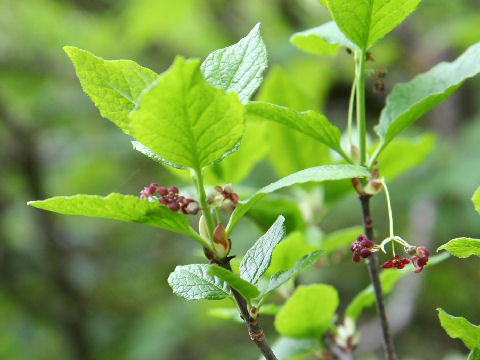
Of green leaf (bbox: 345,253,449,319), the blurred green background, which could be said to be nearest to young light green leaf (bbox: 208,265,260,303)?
green leaf (bbox: 345,253,449,319)

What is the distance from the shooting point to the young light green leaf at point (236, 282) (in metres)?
0.44

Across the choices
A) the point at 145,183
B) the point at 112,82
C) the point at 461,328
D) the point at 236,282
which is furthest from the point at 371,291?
the point at 145,183

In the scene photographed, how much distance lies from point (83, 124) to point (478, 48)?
325 centimetres

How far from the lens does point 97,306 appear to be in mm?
2881

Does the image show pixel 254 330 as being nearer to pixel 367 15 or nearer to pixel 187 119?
pixel 187 119

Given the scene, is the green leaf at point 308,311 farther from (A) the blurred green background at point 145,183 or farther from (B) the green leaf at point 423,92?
(A) the blurred green background at point 145,183

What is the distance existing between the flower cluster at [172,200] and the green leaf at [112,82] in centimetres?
7

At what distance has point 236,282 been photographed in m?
0.45

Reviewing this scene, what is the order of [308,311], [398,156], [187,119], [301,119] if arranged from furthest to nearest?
[398,156] < [308,311] < [301,119] < [187,119]

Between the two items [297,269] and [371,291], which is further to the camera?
[371,291]

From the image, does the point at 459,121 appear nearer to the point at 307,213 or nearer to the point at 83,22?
the point at 307,213

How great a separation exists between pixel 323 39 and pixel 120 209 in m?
0.31

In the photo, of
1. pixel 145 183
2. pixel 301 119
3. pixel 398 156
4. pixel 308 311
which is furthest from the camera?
pixel 145 183

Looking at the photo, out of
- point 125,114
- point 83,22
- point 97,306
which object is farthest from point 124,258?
point 125,114
